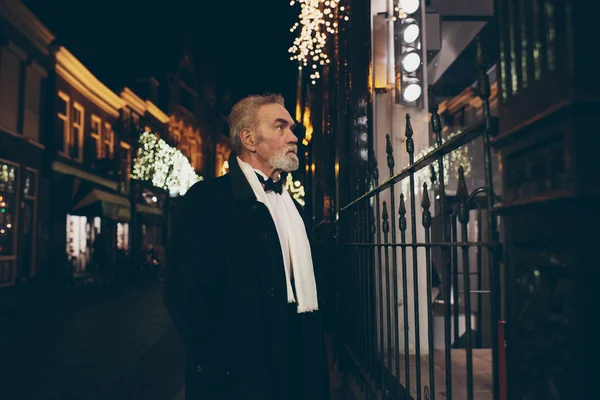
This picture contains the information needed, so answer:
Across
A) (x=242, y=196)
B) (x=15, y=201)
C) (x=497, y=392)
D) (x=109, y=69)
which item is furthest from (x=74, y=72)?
(x=497, y=392)

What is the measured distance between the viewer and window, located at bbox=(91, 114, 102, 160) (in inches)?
943

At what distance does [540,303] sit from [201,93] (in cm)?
4477

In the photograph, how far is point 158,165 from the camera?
23.4m

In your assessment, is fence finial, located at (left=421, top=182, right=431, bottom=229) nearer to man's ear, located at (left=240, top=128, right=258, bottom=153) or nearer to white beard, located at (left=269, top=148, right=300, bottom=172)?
white beard, located at (left=269, top=148, right=300, bottom=172)

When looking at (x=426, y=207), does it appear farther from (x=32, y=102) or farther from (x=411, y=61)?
(x=32, y=102)

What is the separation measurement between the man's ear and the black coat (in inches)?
10.0

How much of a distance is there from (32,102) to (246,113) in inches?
694

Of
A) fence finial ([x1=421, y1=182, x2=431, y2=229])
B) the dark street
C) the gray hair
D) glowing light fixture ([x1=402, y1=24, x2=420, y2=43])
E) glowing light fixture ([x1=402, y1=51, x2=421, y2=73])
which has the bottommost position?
the dark street

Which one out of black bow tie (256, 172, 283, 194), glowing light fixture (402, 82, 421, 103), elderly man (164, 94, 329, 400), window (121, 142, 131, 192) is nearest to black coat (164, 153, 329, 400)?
elderly man (164, 94, 329, 400)

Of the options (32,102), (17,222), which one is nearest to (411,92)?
(17,222)

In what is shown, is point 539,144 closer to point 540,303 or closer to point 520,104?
point 520,104

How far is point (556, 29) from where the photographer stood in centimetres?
100

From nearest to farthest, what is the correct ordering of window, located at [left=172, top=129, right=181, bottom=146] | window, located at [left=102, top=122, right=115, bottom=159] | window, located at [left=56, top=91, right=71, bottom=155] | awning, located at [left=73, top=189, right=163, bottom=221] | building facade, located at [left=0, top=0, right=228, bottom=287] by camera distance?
1. building facade, located at [left=0, top=0, right=228, bottom=287]
2. window, located at [left=56, top=91, right=71, bottom=155]
3. awning, located at [left=73, top=189, right=163, bottom=221]
4. window, located at [left=102, top=122, right=115, bottom=159]
5. window, located at [left=172, top=129, right=181, bottom=146]

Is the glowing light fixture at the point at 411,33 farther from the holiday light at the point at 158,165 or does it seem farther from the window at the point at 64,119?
the holiday light at the point at 158,165
